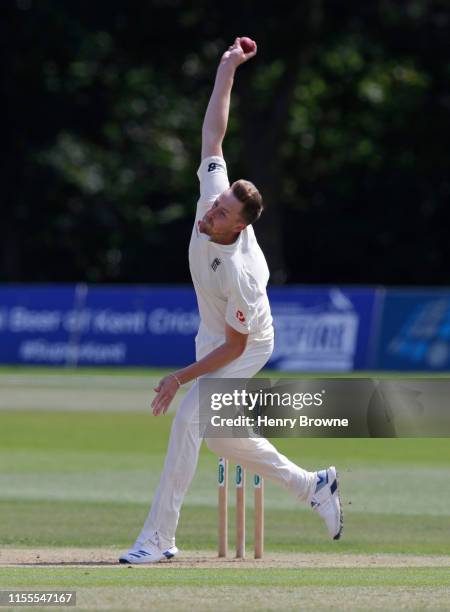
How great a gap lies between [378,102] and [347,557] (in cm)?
3526

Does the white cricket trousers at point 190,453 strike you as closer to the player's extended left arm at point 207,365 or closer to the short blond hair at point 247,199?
the player's extended left arm at point 207,365

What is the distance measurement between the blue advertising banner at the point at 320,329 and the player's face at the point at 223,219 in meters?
19.9

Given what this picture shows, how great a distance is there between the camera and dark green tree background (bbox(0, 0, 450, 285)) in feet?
125

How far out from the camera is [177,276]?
4188cm

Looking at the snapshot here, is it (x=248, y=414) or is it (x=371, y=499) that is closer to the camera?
(x=248, y=414)

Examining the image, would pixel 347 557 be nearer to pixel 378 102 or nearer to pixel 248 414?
pixel 248 414

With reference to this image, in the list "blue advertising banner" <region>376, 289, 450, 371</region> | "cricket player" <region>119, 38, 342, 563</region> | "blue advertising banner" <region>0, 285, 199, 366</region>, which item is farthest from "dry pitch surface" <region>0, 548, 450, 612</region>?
"blue advertising banner" <region>0, 285, 199, 366</region>

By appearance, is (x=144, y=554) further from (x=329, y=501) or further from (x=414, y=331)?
(x=414, y=331)

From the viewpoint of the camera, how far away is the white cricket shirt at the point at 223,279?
775 cm

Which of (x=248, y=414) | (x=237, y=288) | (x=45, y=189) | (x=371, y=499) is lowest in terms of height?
(x=371, y=499)

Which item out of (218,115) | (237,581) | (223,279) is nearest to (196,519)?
(223,279)

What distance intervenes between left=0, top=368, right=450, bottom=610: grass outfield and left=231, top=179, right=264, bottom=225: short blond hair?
5.77 feet

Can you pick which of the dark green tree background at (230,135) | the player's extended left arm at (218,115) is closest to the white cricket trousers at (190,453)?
the player's extended left arm at (218,115)

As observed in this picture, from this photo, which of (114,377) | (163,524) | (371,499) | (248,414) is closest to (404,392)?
(248,414)
